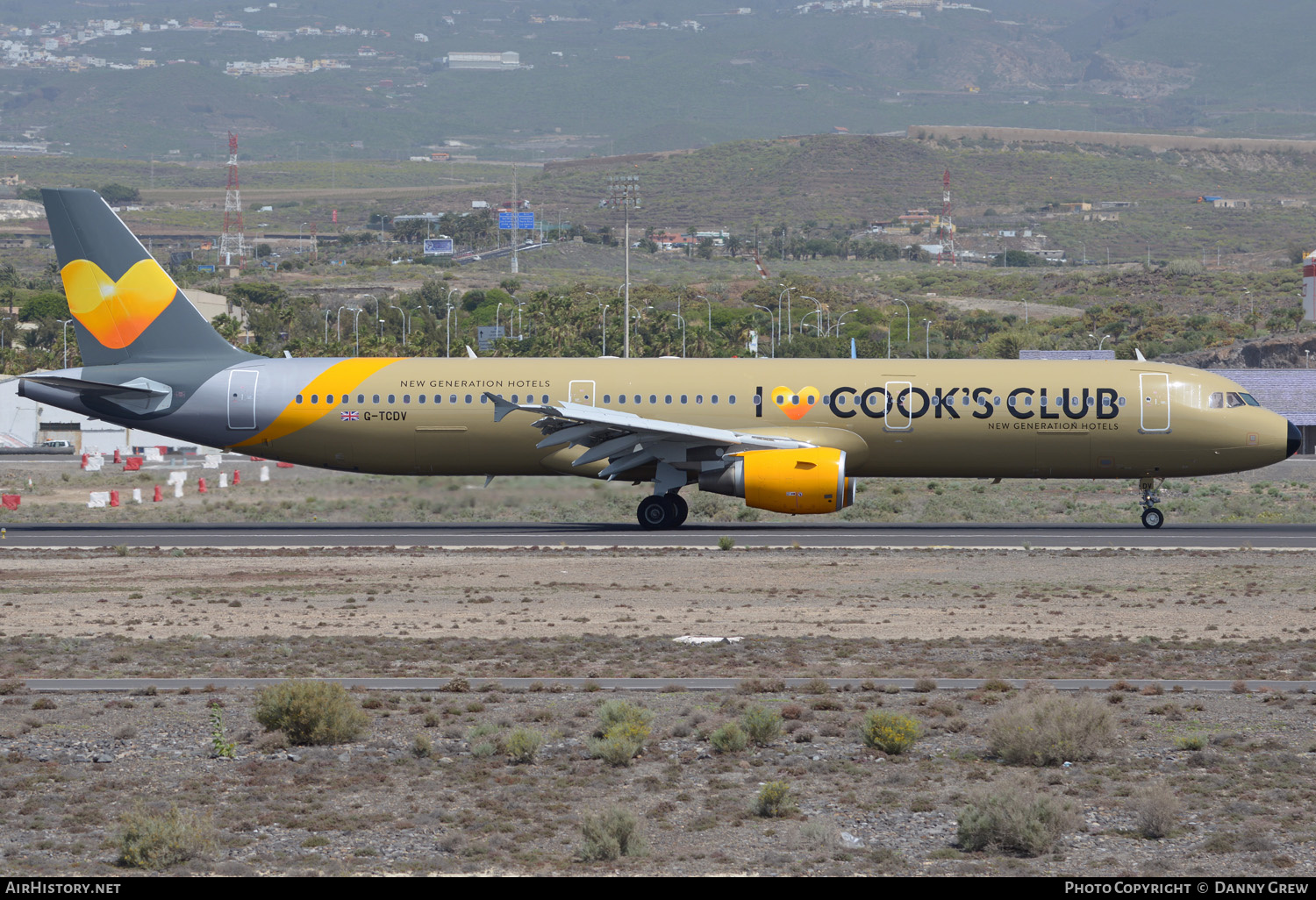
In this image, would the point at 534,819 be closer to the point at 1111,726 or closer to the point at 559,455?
the point at 1111,726

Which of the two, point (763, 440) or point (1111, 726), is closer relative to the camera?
point (1111, 726)

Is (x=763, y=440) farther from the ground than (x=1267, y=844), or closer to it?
farther from the ground

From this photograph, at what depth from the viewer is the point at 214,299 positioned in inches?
5271

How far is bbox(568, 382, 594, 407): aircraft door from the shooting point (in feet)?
124

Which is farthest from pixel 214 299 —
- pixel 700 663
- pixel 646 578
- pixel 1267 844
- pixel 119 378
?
pixel 1267 844

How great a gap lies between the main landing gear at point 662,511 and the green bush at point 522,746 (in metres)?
22.1

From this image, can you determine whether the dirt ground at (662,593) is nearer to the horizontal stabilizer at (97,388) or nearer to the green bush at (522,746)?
the horizontal stabilizer at (97,388)

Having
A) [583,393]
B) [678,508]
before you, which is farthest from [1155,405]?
[583,393]

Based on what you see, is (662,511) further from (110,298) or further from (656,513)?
(110,298)

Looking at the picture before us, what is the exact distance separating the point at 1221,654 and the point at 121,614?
58.9 ft

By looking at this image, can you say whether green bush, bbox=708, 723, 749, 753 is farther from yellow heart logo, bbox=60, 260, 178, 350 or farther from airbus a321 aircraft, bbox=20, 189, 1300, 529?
yellow heart logo, bbox=60, 260, 178, 350

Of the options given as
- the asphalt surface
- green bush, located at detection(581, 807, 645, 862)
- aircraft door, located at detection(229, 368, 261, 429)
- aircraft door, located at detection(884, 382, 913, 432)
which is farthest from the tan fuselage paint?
green bush, located at detection(581, 807, 645, 862)

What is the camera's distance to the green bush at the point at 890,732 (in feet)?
52.7

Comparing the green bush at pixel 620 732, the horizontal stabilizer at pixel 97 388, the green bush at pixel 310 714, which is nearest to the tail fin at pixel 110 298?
the horizontal stabilizer at pixel 97 388
